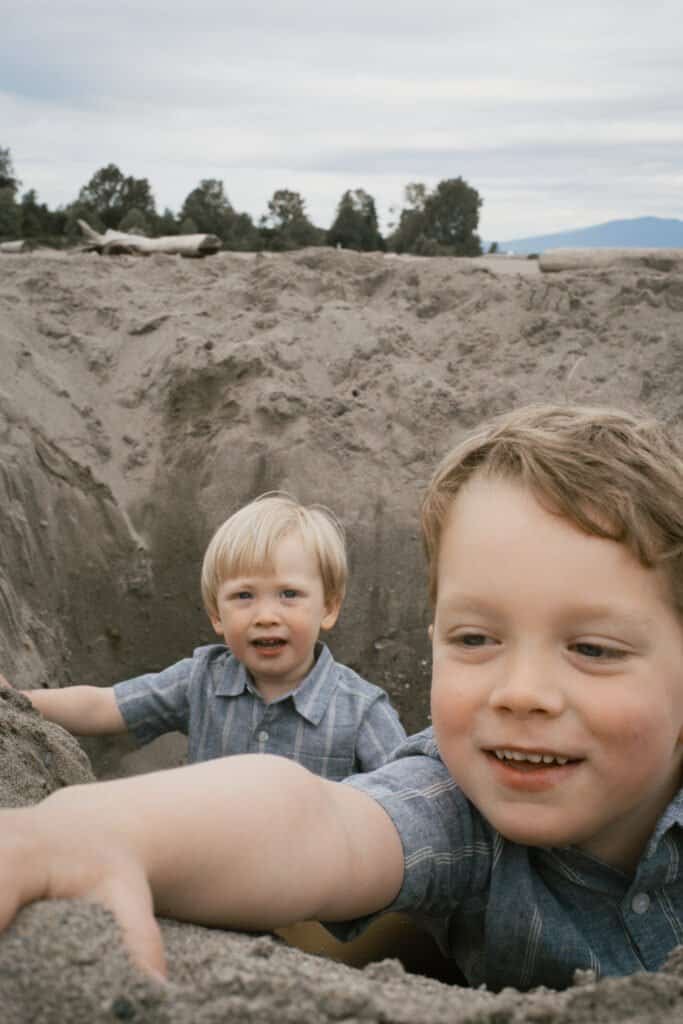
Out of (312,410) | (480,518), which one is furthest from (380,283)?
(480,518)

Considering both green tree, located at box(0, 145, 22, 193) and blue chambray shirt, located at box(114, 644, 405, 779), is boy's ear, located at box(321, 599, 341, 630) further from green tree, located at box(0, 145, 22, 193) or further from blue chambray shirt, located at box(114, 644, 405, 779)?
green tree, located at box(0, 145, 22, 193)

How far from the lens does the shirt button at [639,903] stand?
4.99 ft

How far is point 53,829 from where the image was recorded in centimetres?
113

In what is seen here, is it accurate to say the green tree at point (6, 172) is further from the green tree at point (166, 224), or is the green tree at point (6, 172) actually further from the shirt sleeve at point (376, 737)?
the shirt sleeve at point (376, 737)

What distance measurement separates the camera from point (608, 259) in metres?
6.88

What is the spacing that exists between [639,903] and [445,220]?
10.4 m

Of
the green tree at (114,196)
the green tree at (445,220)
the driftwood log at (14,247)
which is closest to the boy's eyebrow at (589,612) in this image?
the driftwood log at (14,247)

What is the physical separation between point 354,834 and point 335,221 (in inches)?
421

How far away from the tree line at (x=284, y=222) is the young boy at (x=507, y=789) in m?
9.56

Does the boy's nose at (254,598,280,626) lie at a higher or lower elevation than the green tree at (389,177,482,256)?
lower

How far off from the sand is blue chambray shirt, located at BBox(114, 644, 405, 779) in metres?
0.79

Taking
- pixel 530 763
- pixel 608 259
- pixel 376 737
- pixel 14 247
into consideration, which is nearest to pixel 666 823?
pixel 530 763

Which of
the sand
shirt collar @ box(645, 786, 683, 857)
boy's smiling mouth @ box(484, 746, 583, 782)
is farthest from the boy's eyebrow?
the sand

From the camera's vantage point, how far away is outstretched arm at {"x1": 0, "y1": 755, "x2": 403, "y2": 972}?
1107 millimetres
